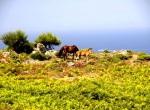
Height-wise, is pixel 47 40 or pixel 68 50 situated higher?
pixel 47 40

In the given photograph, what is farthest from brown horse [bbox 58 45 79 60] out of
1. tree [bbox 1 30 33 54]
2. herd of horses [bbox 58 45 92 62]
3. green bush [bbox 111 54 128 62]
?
tree [bbox 1 30 33 54]

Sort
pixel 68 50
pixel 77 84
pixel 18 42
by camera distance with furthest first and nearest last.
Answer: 1. pixel 18 42
2. pixel 68 50
3. pixel 77 84

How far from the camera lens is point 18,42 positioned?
5238 centimetres

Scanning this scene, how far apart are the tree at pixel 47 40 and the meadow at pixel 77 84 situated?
19824 mm

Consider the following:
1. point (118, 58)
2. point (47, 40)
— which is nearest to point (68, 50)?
point (118, 58)

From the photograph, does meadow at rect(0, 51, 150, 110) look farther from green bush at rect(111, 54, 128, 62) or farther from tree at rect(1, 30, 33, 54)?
tree at rect(1, 30, 33, 54)

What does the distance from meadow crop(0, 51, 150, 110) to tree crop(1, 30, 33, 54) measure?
8996 mm

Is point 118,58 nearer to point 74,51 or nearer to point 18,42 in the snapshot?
point 74,51

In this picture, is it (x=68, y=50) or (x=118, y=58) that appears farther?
(x=68, y=50)

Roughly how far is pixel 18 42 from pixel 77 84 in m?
27.5

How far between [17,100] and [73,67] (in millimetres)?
16207

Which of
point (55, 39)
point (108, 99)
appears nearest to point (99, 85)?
point (108, 99)

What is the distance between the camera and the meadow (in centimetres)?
2259

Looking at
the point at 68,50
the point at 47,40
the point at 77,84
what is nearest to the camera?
the point at 77,84
